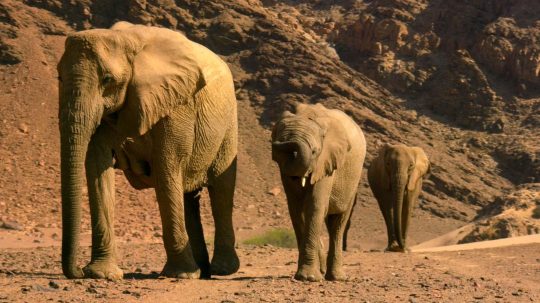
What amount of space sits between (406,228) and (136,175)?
1354 centimetres

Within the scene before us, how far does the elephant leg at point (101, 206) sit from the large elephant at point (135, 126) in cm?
1

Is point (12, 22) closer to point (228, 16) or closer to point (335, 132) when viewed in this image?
point (228, 16)

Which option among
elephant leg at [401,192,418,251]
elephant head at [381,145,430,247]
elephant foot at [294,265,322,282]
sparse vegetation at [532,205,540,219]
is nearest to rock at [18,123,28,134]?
elephant head at [381,145,430,247]

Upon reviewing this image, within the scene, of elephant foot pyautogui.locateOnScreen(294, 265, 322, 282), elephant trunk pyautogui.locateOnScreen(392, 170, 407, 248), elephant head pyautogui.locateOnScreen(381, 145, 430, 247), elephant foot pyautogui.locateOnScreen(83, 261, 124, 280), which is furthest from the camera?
elephant head pyautogui.locateOnScreen(381, 145, 430, 247)

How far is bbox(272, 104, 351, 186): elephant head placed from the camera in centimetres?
1174

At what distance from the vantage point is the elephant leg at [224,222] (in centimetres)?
1328

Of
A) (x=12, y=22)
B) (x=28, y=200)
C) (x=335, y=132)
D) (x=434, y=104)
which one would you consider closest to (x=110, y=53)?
(x=335, y=132)

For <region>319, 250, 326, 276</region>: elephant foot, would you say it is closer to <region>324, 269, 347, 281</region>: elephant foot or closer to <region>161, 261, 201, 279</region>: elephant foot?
<region>324, 269, 347, 281</region>: elephant foot

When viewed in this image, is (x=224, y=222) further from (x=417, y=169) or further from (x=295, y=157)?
(x=417, y=169)

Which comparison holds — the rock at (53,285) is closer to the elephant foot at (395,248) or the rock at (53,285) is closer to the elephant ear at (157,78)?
the elephant ear at (157,78)

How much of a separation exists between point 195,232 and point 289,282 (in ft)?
6.64

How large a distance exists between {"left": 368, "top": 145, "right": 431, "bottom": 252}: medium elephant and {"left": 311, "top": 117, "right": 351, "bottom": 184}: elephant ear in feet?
32.3

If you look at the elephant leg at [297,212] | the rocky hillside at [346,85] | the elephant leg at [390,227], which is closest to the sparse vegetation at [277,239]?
the rocky hillside at [346,85]

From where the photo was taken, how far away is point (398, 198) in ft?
75.9
